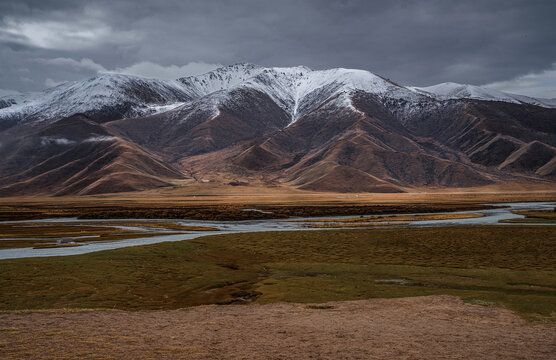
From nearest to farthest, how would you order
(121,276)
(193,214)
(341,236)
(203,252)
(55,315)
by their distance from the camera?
1. (55,315)
2. (121,276)
3. (203,252)
4. (341,236)
5. (193,214)

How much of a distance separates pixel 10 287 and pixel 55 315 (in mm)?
7192

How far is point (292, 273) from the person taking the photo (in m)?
33.6

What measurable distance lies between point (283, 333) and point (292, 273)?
1582 centimetres

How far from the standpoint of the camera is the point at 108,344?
15.8 meters

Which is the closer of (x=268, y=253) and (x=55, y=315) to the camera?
(x=55, y=315)

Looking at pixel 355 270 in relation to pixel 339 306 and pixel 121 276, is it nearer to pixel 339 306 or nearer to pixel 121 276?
pixel 339 306

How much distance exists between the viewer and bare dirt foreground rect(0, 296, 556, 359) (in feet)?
49.4

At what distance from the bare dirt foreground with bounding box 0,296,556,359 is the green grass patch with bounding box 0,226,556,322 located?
2.23 metres

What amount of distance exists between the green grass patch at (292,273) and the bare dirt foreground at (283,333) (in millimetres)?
2228

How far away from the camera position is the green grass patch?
24.5 metres

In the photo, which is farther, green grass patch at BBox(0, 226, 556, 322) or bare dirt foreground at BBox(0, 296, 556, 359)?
green grass patch at BBox(0, 226, 556, 322)

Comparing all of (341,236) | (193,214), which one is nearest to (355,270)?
(341,236)

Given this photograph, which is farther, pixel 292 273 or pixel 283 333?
pixel 292 273

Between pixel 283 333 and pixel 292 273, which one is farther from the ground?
pixel 283 333
